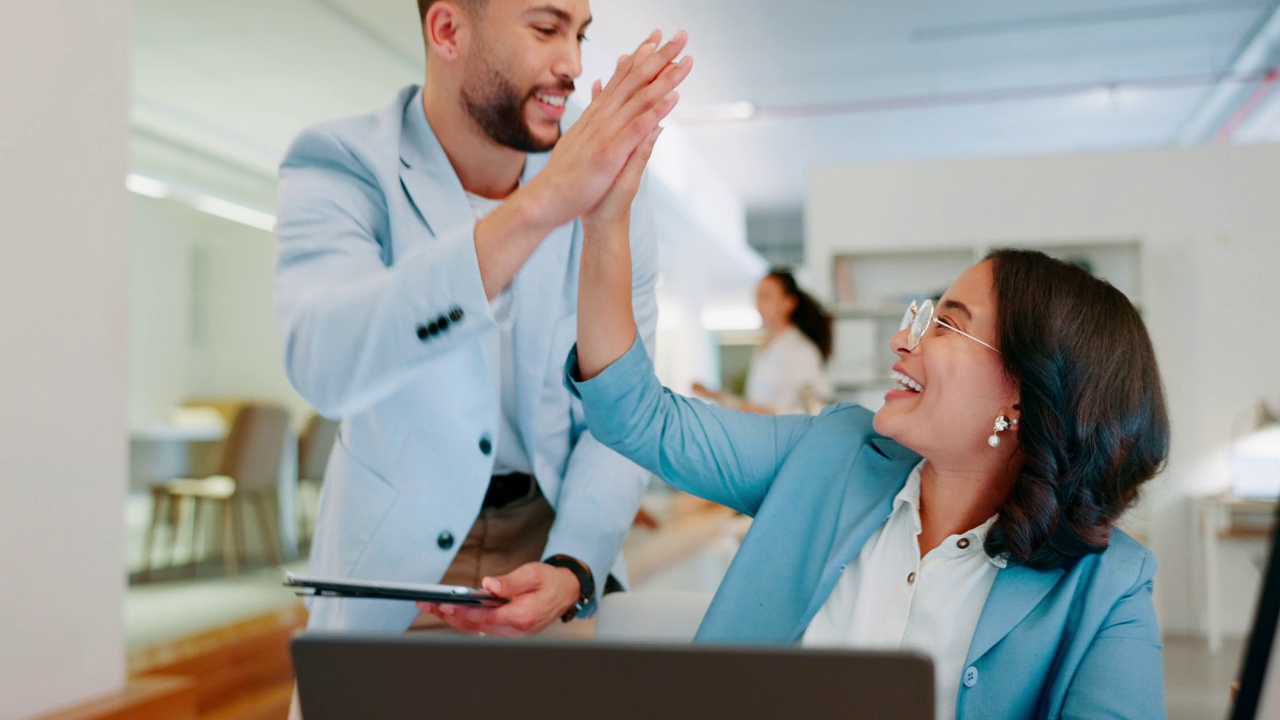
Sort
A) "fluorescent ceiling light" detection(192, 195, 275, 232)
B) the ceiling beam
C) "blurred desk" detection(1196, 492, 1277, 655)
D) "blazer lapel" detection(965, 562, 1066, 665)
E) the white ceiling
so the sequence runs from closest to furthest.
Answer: "blazer lapel" detection(965, 562, 1066, 665)
the white ceiling
"fluorescent ceiling light" detection(192, 195, 275, 232)
"blurred desk" detection(1196, 492, 1277, 655)
the ceiling beam

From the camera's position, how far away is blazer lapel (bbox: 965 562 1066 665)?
1201 millimetres

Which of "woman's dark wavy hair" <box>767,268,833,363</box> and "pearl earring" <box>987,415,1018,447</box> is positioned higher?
"woman's dark wavy hair" <box>767,268,833,363</box>

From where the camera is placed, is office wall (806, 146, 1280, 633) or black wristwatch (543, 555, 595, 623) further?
office wall (806, 146, 1280, 633)

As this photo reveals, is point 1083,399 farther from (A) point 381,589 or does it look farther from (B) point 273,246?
(B) point 273,246

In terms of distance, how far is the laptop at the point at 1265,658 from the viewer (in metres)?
0.56

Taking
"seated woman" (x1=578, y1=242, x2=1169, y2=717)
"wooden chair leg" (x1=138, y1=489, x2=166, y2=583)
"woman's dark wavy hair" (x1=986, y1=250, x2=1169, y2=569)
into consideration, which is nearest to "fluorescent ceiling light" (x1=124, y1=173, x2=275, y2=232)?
"wooden chair leg" (x1=138, y1=489, x2=166, y2=583)

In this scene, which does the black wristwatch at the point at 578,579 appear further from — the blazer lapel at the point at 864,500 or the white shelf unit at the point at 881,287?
the white shelf unit at the point at 881,287

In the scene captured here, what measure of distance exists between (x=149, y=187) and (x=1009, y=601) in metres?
4.44

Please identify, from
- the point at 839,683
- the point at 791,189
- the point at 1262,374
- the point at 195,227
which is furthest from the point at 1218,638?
the point at 791,189

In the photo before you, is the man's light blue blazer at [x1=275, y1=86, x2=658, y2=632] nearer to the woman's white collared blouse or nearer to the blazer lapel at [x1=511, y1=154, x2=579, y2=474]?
the blazer lapel at [x1=511, y1=154, x2=579, y2=474]

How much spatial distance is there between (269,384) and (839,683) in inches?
203

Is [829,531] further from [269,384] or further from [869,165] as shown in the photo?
[869,165]

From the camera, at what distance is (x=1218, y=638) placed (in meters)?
5.57

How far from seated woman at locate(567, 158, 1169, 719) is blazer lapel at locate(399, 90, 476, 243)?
336mm
